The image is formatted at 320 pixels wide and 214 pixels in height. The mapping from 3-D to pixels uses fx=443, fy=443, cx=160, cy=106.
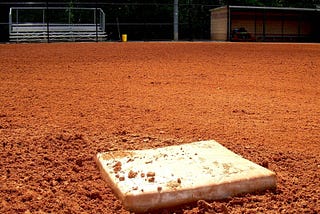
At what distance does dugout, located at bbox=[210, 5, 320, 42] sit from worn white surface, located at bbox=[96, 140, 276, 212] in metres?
25.6

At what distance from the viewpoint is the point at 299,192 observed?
8.74ft

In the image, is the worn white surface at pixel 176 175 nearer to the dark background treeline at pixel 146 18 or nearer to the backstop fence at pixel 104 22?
the backstop fence at pixel 104 22

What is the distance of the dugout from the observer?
28.7 metres

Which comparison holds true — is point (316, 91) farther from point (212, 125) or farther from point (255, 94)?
point (212, 125)

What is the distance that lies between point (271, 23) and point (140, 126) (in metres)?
28.0

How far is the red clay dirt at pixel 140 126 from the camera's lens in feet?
8.30

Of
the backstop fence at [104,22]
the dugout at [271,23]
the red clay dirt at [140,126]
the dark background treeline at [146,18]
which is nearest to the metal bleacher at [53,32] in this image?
the backstop fence at [104,22]

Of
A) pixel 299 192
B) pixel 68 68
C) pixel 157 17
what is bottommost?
pixel 299 192

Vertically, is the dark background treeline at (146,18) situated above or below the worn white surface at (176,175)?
above

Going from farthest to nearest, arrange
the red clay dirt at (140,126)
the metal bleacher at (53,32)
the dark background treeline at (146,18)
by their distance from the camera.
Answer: the dark background treeline at (146,18)
the metal bleacher at (53,32)
the red clay dirt at (140,126)

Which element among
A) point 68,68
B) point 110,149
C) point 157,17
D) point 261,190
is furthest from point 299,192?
point 157,17

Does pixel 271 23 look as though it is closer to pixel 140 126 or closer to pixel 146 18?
pixel 146 18

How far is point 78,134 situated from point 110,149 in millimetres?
459

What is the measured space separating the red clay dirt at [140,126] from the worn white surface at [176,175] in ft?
0.21
